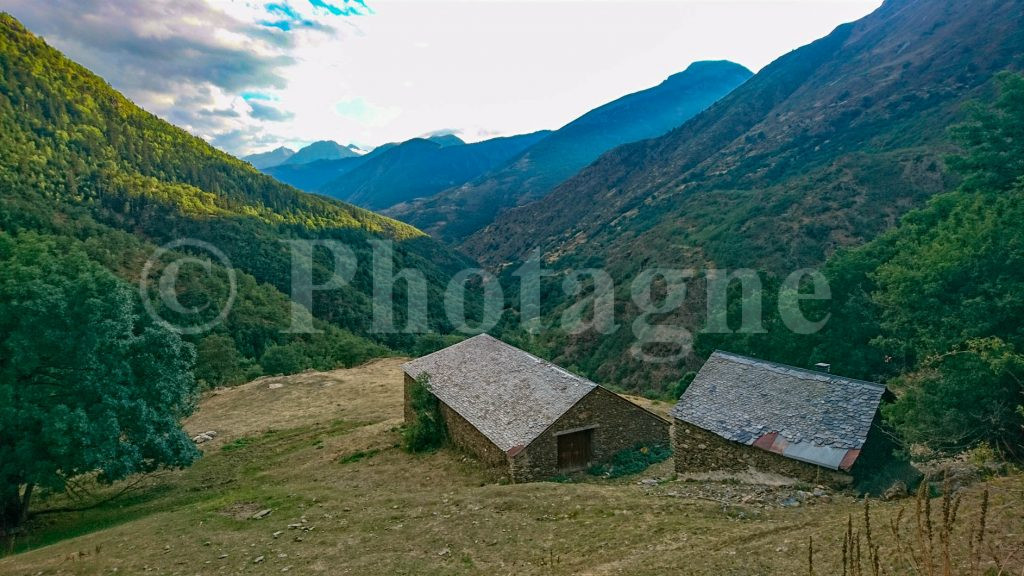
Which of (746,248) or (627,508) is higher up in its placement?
(746,248)

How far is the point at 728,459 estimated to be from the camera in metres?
15.0

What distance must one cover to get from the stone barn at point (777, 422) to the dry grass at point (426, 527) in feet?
3.60

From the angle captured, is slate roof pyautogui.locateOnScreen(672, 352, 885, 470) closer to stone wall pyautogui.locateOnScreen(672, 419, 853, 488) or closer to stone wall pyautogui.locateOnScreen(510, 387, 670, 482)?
stone wall pyautogui.locateOnScreen(672, 419, 853, 488)

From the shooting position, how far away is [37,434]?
49.9 feet

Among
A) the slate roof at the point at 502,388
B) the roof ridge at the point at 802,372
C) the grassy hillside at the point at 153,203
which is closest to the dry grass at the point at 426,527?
the slate roof at the point at 502,388

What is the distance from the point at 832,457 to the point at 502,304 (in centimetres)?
8201

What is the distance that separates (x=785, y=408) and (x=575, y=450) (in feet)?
23.2

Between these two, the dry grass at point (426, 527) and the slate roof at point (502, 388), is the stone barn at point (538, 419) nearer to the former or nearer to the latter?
the slate roof at point (502, 388)

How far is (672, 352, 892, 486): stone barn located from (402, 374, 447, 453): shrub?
10.2m

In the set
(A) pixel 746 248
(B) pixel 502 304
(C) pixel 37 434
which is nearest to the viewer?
(C) pixel 37 434

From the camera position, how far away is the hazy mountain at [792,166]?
54.1 metres

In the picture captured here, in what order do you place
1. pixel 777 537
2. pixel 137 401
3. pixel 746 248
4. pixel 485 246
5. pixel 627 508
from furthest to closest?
1. pixel 485 246
2. pixel 746 248
3. pixel 137 401
4. pixel 627 508
5. pixel 777 537

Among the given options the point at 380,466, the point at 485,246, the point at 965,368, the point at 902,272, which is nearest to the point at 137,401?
the point at 380,466

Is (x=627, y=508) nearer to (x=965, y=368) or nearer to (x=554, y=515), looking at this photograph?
(x=554, y=515)
